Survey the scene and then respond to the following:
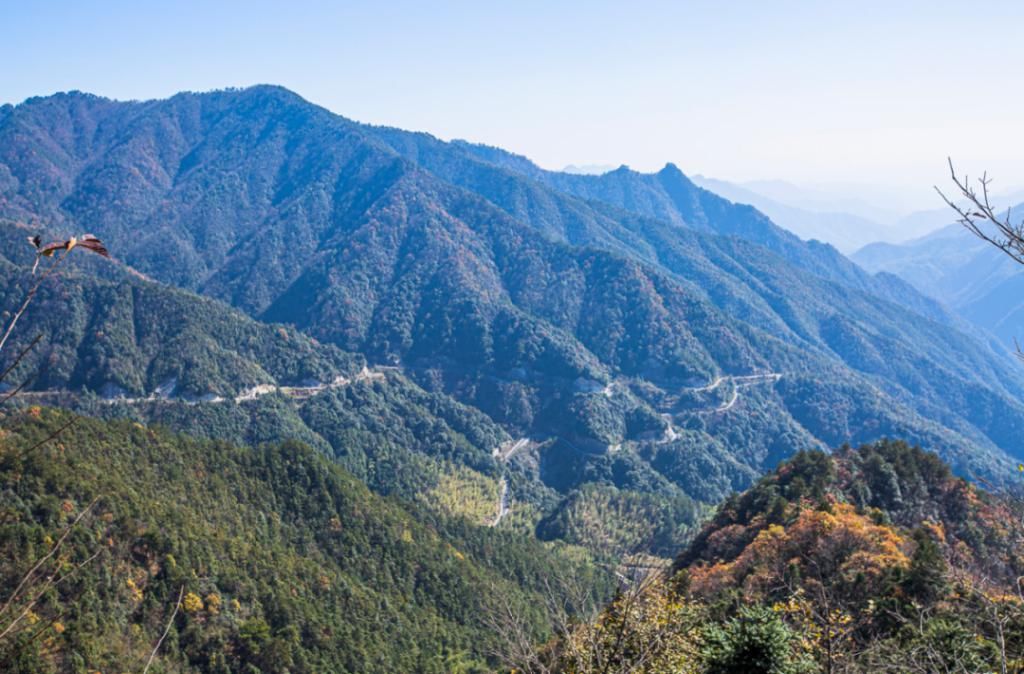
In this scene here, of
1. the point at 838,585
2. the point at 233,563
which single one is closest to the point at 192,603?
the point at 233,563

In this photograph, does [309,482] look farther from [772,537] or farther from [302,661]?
[772,537]

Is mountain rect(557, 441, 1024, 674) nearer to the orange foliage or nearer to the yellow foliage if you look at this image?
the orange foliage

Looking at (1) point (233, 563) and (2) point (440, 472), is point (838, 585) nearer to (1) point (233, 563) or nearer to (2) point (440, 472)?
(1) point (233, 563)

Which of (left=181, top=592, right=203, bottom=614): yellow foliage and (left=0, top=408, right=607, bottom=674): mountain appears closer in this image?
(left=0, top=408, right=607, bottom=674): mountain

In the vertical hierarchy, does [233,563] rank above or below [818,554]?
below

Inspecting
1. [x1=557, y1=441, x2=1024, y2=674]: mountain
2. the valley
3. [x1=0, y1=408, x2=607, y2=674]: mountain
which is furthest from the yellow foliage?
[x1=557, y1=441, x2=1024, y2=674]: mountain

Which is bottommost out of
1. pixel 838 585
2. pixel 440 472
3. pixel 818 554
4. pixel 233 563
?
pixel 440 472

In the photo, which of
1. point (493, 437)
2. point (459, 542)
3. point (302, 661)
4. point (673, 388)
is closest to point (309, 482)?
point (459, 542)

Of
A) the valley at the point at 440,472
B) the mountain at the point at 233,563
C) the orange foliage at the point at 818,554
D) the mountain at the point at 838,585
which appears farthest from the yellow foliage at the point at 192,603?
the orange foliage at the point at 818,554

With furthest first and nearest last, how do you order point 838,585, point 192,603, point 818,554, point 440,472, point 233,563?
point 440,472, point 233,563, point 192,603, point 818,554, point 838,585

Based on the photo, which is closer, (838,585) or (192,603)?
(838,585)
